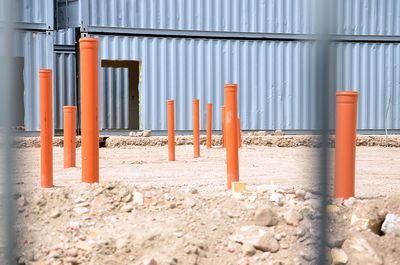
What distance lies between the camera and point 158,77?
13.4 metres

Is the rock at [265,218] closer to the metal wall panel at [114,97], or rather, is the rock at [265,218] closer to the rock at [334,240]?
the rock at [334,240]

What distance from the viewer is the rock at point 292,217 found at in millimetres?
3494

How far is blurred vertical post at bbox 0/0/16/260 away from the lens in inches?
48.9

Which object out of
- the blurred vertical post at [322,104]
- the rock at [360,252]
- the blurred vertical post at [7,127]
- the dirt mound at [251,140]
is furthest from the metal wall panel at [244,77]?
the blurred vertical post at [322,104]

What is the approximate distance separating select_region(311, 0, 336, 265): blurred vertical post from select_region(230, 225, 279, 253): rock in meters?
2.12

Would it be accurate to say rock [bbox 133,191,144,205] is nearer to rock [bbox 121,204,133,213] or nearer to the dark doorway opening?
rock [bbox 121,204,133,213]

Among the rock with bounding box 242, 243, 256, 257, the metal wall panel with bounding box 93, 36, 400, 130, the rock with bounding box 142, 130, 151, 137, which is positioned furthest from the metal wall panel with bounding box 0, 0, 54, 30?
the rock with bounding box 242, 243, 256, 257

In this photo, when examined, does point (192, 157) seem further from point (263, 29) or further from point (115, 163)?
point (263, 29)

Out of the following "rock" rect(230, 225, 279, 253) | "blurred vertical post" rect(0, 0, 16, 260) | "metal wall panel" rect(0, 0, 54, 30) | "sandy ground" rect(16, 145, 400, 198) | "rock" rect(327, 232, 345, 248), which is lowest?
"sandy ground" rect(16, 145, 400, 198)

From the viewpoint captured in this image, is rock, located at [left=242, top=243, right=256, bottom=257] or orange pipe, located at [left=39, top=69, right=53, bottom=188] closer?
rock, located at [left=242, top=243, right=256, bottom=257]

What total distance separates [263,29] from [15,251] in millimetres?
12821

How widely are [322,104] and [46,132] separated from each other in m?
4.20

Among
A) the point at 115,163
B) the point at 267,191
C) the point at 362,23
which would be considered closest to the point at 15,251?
the point at 267,191

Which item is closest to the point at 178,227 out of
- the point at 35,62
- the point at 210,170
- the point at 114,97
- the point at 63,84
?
the point at 210,170
